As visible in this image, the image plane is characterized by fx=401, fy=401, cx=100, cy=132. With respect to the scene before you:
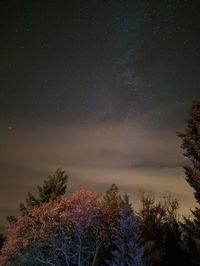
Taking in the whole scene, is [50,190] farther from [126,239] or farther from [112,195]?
[126,239]

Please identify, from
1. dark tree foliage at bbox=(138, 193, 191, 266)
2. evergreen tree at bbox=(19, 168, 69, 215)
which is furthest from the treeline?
evergreen tree at bbox=(19, 168, 69, 215)

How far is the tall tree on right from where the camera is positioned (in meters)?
25.9

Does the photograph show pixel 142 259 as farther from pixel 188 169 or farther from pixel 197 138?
pixel 197 138

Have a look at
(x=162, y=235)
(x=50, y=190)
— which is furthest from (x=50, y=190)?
(x=162, y=235)

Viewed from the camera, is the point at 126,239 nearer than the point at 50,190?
Yes

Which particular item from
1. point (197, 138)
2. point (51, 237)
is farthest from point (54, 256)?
point (197, 138)

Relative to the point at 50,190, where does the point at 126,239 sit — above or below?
below

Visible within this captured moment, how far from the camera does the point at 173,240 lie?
122 feet

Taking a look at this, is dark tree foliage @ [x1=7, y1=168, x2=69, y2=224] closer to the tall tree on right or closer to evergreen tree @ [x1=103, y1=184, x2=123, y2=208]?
evergreen tree @ [x1=103, y1=184, x2=123, y2=208]

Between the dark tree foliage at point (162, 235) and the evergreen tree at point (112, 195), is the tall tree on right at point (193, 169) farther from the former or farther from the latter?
the evergreen tree at point (112, 195)

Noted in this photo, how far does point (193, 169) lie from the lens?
27.6 m

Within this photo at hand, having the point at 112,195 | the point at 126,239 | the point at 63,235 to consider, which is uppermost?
the point at 112,195

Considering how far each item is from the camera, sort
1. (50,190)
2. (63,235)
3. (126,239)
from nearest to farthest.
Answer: (126,239) → (63,235) → (50,190)

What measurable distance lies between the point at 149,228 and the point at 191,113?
1413 cm
